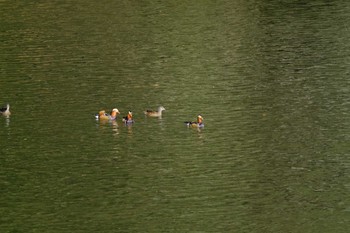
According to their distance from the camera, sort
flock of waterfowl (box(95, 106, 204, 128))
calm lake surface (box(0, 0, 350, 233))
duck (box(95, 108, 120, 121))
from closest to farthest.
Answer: calm lake surface (box(0, 0, 350, 233)) < flock of waterfowl (box(95, 106, 204, 128)) < duck (box(95, 108, 120, 121))

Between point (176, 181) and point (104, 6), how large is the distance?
1312 inches

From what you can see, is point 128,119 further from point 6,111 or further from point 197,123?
point 6,111

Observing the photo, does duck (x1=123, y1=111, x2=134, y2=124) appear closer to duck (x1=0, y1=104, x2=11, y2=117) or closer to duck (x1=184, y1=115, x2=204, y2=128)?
duck (x1=184, y1=115, x2=204, y2=128)

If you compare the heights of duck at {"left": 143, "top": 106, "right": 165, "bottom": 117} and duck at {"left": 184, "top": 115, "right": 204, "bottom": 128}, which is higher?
duck at {"left": 143, "top": 106, "right": 165, "bottom": 117}

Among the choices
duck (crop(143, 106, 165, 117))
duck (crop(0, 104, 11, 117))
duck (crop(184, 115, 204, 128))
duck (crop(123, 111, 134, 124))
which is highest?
duck (crop(0, 104, 11, 117))

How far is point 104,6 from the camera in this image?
65062mm

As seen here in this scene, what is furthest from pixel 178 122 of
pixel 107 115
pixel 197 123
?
pixel 107 115

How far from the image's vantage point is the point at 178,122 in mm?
39531

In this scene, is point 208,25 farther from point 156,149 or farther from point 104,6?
point 156,149

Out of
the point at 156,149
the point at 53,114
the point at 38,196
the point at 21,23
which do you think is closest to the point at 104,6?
the point at 21,23

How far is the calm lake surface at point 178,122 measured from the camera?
30.7m

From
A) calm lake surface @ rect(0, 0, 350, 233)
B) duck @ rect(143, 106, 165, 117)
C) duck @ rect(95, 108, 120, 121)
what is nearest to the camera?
calm lake surface @ rect(0, 0, 350, 233)

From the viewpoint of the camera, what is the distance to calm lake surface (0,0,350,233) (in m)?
30.7

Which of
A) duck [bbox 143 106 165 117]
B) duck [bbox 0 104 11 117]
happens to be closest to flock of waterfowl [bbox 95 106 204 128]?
duck [bbox 143 106 165 117]
